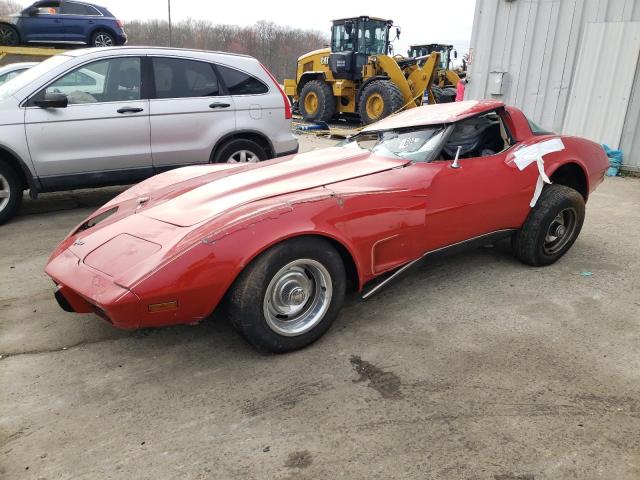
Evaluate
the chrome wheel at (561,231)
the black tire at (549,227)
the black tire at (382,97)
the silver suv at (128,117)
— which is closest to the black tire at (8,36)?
the black tire at (382,97)

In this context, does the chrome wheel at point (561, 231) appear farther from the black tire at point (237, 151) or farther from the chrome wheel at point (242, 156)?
the chrome wheel at point (242, 156)

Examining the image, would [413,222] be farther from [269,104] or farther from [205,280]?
[269,104]

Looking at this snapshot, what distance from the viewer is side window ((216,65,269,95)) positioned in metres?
6.00

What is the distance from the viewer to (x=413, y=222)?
10.5 feet

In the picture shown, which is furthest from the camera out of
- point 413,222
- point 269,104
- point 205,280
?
point 269,104

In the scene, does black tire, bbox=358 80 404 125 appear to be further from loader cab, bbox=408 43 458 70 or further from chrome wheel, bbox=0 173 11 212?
chrome wheel, bbox=0 173 11 212

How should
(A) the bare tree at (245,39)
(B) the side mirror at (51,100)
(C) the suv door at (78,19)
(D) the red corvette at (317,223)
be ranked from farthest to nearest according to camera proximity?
(A) the bare tree at (245,39) → (C) the suv door at (78,19) → (B) the side mirror at (51,100) → (D) the red corvette at (317,223)

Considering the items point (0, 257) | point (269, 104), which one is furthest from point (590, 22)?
point (0, 257)

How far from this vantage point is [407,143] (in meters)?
3.62

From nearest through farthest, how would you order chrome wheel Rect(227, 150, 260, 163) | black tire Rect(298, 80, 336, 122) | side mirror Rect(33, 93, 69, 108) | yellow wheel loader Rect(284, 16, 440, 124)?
side mirror Rect(33, 93, 69, 108) < chrome wheel Rect(227, 150, 260, 163) < yellow wheel loader Rect(284, 16, 440, 124) < black tire Rect(298, 80, 336, 122)

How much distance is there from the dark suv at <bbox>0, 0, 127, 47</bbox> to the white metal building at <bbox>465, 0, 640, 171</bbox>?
447 inches

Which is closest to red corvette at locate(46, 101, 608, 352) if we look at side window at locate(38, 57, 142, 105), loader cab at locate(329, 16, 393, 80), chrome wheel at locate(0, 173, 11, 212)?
side window at locate(38, 57, 142, 105)

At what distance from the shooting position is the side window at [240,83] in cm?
600

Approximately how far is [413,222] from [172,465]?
1.97 meters
